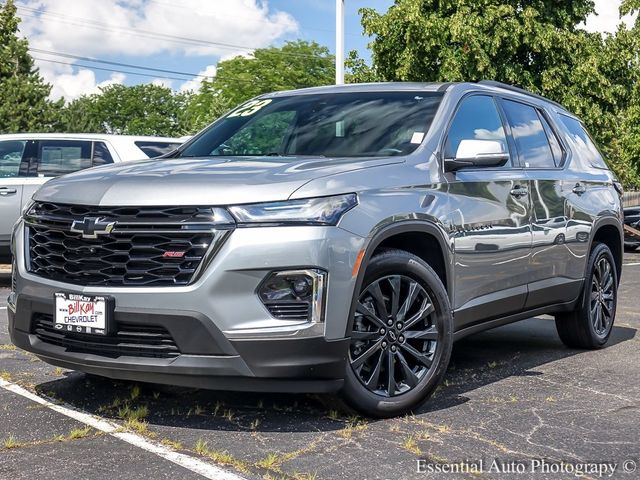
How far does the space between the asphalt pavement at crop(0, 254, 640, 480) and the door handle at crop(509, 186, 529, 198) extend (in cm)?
114

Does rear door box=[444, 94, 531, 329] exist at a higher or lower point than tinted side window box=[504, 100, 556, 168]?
lower

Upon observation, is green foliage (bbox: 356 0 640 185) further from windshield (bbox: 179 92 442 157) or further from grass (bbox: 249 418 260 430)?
grass (bbox: 249 418 260 430)

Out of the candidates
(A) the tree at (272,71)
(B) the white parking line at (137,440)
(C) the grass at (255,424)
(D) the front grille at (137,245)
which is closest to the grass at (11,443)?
(B) the white parking line at (137,440)

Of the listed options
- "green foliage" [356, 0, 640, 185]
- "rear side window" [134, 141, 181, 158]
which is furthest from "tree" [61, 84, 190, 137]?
"rear side window" [134, 141, 181, 158]

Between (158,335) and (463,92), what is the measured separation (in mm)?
2554

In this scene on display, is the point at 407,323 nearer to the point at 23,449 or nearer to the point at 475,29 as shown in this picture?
the point at 23,449

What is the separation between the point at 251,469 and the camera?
147 inches

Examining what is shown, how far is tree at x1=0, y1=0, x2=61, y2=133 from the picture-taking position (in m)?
59.4

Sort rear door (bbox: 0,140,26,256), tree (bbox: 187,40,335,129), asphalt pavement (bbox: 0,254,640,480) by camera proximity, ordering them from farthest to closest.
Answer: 1. tree (bbox: 187,40,335,129)
2. rear door (bbox: 0,140,26,256)
3. asphalt pavement (bbox: 0,254,640,480)

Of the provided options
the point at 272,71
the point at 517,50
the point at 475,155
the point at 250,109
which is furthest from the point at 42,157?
the point at 272,71

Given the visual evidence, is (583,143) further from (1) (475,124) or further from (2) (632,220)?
(2) (632,220)

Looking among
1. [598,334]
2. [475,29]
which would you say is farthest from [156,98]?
[598,334]

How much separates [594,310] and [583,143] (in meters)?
1.32

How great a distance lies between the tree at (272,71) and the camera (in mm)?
67438
